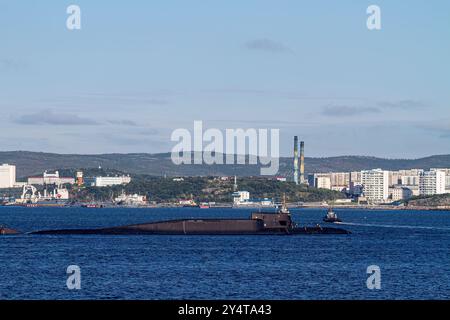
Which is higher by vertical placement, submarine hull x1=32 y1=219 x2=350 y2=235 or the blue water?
submarine hull x1=32 y1=219 x2=350 y2=235

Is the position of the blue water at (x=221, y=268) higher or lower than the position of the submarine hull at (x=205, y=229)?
lower

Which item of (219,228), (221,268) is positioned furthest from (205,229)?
(221,268)

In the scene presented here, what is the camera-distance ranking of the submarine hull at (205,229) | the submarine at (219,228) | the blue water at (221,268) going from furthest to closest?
the submarine at (219,228) < the submarine hull at (205,229) < the blue water at (221,268)

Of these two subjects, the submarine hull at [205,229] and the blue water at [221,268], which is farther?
the submarine hull at [205,229]

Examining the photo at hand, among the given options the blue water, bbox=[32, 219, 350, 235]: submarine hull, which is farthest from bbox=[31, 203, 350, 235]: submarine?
the blue water

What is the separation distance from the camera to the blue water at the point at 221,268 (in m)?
44.5

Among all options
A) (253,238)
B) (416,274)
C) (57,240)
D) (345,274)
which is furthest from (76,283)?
(253,238)

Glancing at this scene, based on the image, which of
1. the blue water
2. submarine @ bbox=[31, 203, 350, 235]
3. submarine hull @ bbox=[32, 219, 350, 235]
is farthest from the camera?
submarine @ bbox=[31, 203, 350, 235]

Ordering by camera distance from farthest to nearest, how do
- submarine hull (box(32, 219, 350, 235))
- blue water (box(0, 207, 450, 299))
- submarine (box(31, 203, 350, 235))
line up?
submarine (box(31, 203, 350, 235))
submarine hull (box(32, 219, 350, 235))
blue water (box(0, 207, 450, 299))

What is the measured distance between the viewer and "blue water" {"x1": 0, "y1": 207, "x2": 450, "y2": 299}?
44.5 metres

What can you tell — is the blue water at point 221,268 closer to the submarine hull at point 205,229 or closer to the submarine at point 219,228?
the submarine hull at point 205,229

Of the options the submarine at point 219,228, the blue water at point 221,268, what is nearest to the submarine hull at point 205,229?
the submarine at point 219,228

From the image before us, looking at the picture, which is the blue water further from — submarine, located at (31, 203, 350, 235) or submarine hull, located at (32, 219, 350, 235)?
submarine, located at (31, 203, 350, 235)
